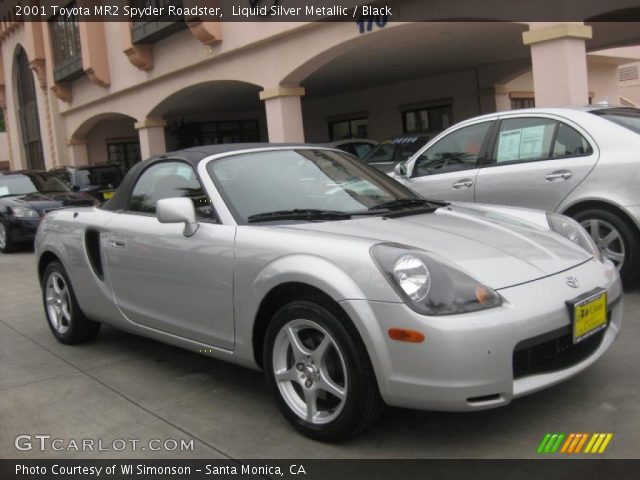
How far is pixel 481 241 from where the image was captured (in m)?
3.19

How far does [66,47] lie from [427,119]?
43.3 ft

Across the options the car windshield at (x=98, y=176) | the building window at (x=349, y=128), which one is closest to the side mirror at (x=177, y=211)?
the car windshield at (x=98, y=176)

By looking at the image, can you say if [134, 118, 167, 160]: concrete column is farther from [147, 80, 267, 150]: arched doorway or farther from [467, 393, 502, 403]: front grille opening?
[467, 393, 502, 403]: front grille opening

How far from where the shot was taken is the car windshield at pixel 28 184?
11844 mm

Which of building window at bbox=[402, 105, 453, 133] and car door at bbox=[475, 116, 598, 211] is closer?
car door at bbox=[475, 116, 598, 211]

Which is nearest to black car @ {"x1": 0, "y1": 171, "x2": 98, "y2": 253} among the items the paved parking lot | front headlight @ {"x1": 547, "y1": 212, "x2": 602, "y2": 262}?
the paved parking lot

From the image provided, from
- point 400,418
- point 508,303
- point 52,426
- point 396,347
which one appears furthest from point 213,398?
point 508,303

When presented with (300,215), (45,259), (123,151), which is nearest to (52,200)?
(45,259)

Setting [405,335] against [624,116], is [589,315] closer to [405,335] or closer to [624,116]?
[405,335]

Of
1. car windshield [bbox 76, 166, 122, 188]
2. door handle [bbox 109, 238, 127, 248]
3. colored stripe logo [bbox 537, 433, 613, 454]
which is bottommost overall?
colored stripe logo [bbox 537, 433, 613, 454]

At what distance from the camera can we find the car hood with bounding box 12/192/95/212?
10977mm

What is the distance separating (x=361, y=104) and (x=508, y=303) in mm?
19410

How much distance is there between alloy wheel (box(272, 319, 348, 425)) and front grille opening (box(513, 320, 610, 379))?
2.50ft

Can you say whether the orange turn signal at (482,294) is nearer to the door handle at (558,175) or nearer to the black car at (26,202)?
the door handle at (558,175)
